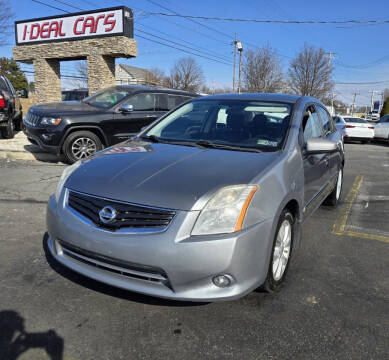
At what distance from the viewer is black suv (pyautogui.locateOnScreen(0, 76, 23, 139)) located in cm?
930

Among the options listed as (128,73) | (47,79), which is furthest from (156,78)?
(47,79)

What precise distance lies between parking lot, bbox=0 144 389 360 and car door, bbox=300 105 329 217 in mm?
560

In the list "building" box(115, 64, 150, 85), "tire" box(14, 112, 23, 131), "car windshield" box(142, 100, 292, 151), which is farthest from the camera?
"building" box(115, 64, 150, 85)

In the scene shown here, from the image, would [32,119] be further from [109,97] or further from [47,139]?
[109,97]

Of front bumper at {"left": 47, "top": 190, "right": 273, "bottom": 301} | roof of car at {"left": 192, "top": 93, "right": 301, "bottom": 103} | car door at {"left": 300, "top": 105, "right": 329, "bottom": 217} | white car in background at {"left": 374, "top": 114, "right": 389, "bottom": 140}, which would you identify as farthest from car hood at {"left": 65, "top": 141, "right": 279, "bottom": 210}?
Answer: white car in background at {"left": 374, "top": 114, "right": 389, "bottom": 140}

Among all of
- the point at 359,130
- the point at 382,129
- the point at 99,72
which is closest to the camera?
the point at 359,130

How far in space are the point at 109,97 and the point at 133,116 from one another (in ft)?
2.52

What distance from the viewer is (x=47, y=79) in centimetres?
1898

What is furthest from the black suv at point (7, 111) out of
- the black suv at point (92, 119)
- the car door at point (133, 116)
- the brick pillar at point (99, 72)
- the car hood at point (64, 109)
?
the brick pillar at point (99, 72)

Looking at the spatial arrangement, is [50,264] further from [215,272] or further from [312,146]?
[312,146]

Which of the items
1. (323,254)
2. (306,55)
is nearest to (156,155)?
(323,254)

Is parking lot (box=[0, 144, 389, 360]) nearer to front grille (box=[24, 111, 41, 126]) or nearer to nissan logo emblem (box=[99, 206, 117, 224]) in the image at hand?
nissan logo emblem (box=[99, 206, 117, 224])

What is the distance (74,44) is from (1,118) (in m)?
10.2

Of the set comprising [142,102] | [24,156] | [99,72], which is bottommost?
[24,156]
